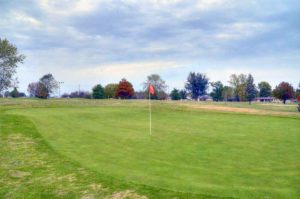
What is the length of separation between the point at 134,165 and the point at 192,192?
3.72m

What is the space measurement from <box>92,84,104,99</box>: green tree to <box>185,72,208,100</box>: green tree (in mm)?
59820

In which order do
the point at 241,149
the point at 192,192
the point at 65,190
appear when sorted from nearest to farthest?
1. the point at 192,192
2. the point at 65,190
3. the point at 241,149

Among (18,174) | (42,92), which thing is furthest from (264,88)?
(18,174)

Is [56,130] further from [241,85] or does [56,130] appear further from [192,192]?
[241,85]

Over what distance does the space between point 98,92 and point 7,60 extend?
45145 millimetres

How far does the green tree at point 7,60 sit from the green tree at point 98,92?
42582 millimetres

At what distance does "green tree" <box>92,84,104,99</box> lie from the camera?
115m

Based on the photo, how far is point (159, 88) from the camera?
154m

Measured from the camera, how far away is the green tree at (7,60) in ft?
233

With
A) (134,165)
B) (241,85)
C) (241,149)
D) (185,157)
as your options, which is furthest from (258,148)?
(241,85)

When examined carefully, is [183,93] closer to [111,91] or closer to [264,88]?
[264,88]

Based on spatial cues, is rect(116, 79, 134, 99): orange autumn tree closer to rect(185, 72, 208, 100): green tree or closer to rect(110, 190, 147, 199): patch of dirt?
rect(185, 72, 208, 100): green tree

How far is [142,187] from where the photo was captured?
10.8 metres

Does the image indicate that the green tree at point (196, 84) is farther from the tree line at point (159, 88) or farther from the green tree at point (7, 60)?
the green tree at point (7, 60)
